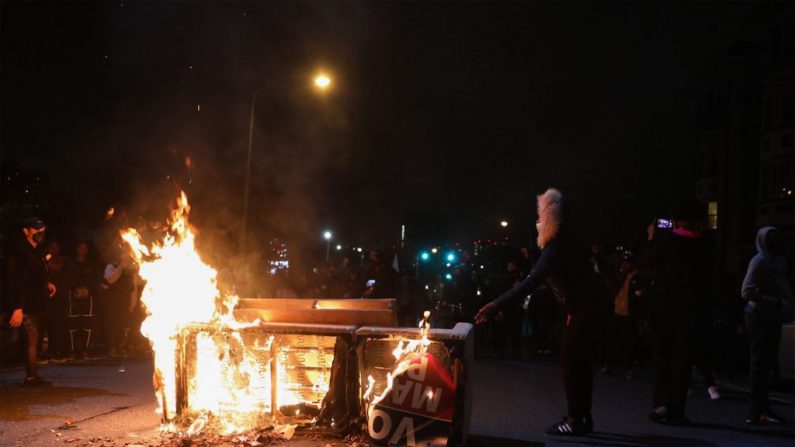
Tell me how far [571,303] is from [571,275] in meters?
0.25

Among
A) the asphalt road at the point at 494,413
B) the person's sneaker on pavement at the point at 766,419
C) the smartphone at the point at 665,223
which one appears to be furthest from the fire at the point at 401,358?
the person's sneaker on pavement at the point at 766,419

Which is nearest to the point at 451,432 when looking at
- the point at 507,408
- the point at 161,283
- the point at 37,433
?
the point at 507,408

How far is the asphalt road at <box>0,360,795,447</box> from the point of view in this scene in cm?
561

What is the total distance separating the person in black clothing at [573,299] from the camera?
5660 mm

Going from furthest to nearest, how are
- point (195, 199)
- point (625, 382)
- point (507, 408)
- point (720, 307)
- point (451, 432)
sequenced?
point (195, 199)
point (720, 307)
point (625, 382)
point (507, 408)
point (451, 432)

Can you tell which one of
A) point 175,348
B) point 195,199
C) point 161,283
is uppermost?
point 195,199

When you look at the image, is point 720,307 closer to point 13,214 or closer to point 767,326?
point 767,326

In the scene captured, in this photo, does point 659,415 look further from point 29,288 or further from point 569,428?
point 29,288

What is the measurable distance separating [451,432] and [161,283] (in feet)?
9.70

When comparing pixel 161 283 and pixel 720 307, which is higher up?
pixel 161 283

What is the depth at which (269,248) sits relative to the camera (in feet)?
54.5

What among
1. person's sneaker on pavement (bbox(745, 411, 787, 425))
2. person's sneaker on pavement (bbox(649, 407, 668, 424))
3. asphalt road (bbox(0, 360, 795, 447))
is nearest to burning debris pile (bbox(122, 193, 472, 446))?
asphalt road (bbox(0, 360, 795, 447))

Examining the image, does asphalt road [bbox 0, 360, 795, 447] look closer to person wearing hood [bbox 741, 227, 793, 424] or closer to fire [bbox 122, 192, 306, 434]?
person wearing hood [bbox 741, 227, 793, 424]

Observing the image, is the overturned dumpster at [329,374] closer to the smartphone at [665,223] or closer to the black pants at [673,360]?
the black pants at [673,360]
